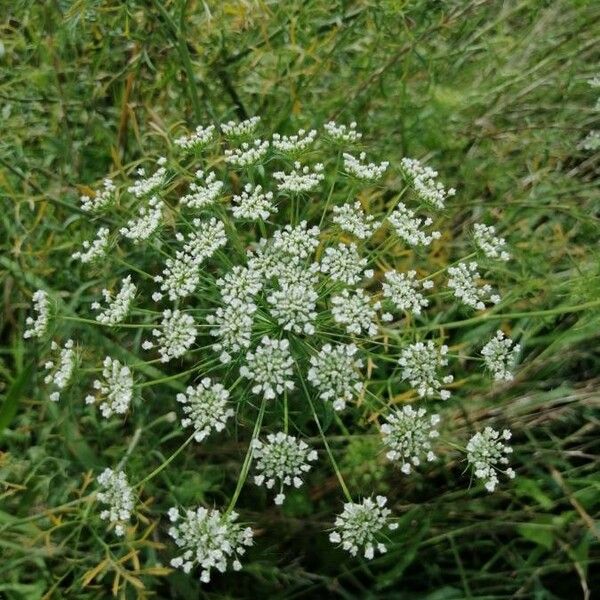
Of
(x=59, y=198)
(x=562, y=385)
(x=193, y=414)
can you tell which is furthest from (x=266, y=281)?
(x=562, y=385)

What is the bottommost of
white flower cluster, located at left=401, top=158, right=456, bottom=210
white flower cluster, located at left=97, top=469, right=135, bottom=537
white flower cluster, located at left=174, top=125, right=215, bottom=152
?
white flower cluster, located at left=97, top=469, right=135, bottom=537

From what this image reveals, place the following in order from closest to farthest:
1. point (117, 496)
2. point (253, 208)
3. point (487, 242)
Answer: point (117, 496) → point (253, 208) → point (487, 242)

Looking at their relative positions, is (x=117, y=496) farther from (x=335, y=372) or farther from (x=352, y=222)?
(x=352, y=222)

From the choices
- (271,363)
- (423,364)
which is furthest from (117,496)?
(423,364)

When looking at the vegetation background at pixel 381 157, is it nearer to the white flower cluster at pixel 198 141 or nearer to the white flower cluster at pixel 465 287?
the white flower cluster at pixel 465 287

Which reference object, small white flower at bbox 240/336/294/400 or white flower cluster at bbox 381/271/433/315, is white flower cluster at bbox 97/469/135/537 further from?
white flower cluster at bbox 381/271/433/315

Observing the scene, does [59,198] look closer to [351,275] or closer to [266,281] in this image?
[266,281]

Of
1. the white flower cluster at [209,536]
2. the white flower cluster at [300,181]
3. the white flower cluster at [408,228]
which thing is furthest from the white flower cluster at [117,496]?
the white flower cluster at [408,228]

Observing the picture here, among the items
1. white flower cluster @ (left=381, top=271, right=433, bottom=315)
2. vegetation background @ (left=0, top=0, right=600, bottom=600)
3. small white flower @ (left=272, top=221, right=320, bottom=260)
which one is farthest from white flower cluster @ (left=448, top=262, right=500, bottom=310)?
small white flower @ (left=272, top=221, right=320, bottom=260)
